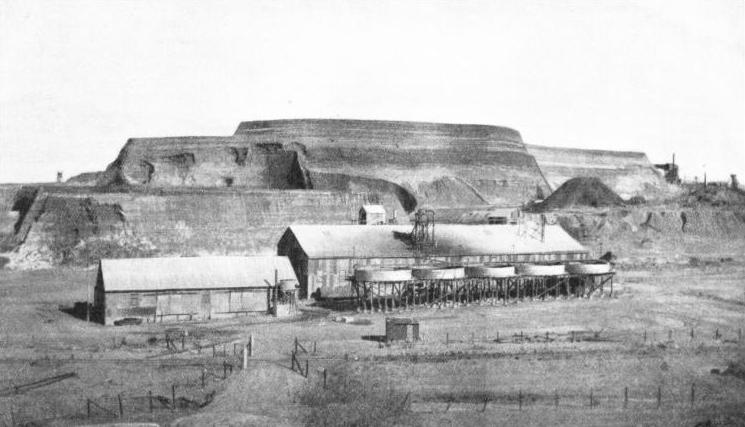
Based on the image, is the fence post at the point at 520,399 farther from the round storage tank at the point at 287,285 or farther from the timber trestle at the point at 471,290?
the timber trestle at the point at 471,290

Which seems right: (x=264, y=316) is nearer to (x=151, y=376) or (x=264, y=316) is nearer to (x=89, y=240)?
(x=151, y=376)

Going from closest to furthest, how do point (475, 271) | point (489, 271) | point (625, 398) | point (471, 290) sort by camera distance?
point (625, 398)
point (475, 271)
point (489, 271)
point (471, 290)

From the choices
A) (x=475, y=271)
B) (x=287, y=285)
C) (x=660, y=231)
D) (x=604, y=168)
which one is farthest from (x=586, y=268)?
(x=604, y=168)

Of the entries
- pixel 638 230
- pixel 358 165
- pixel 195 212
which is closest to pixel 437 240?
pixel 195 212

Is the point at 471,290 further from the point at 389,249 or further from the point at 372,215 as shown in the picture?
the point at 372,215

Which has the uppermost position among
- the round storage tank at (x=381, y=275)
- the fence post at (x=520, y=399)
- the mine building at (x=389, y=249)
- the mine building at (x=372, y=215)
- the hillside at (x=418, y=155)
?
the hillside at (x=418, y=155)

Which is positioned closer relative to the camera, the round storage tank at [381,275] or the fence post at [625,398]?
the fence post at [625,398]

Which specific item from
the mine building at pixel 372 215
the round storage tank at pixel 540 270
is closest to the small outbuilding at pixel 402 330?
the round storage tank at pixel 540 270
